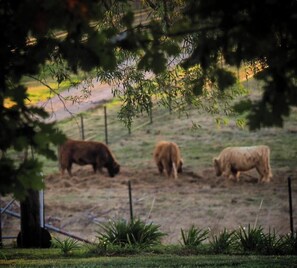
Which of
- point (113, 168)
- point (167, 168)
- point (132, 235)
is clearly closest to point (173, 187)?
point (167, 168)

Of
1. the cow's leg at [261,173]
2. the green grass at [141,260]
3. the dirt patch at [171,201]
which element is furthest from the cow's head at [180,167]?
the green grass at [141,260]

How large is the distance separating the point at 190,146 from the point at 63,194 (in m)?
6.56

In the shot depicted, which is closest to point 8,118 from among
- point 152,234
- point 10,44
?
point 10,44

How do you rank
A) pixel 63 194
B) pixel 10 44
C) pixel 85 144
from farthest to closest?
pixel 85 144 → pixel 63 194 → pixel 10 44

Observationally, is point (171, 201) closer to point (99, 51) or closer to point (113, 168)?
point (113, 168)

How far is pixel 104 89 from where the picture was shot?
1342 inches

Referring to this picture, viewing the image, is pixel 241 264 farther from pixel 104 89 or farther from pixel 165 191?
pixel 104 89

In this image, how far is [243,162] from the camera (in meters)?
23.2

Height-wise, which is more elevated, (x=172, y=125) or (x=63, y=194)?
(x=172, y=125)

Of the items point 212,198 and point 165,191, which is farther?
point 165,191

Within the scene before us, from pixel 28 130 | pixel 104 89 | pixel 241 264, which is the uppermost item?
pixel 104 89

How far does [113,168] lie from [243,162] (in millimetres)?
4232

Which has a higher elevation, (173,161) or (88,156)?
(88,156)

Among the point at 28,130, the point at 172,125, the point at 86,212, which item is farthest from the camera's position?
the point at 172,125
